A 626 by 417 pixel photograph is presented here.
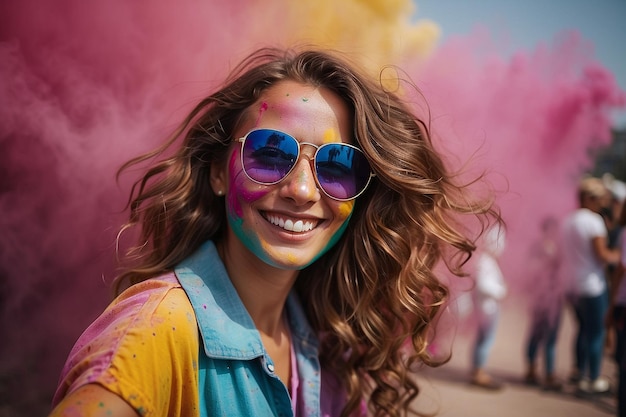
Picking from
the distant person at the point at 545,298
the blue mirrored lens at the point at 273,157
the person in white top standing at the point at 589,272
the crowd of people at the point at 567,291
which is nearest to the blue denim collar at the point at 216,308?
the blue mirrored lens at the point at 273,157

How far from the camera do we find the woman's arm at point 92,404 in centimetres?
101

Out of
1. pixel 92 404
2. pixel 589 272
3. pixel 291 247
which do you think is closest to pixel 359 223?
pixel 291 247

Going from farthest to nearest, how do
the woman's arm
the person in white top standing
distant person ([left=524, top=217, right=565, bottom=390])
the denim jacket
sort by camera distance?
distant person ([left=524, top=217, right=565, bottom=390]), the person in white top standing, the denim jacket, the woman's arm

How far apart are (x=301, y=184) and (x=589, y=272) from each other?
3.41m

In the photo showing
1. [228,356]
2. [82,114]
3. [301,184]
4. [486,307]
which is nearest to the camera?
[228,356]

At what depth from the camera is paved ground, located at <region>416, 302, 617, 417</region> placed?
12.2ft

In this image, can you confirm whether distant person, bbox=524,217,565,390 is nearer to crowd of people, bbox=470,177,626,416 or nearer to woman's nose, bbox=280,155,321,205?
crowd of people, bbox=470,177,626,416

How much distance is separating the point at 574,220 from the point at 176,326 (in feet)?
12.3

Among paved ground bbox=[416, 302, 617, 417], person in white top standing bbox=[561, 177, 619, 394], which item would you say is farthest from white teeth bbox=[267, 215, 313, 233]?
person in white top standing bbox=[561, 177, 619, 394]

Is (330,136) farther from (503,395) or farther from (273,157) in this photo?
(503,395)

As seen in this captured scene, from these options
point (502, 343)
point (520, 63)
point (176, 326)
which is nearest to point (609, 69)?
point (520, 63)

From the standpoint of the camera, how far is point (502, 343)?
5426 millimetres

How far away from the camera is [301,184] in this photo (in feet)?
4.92

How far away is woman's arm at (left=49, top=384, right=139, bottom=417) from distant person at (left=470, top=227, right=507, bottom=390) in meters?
3.47
